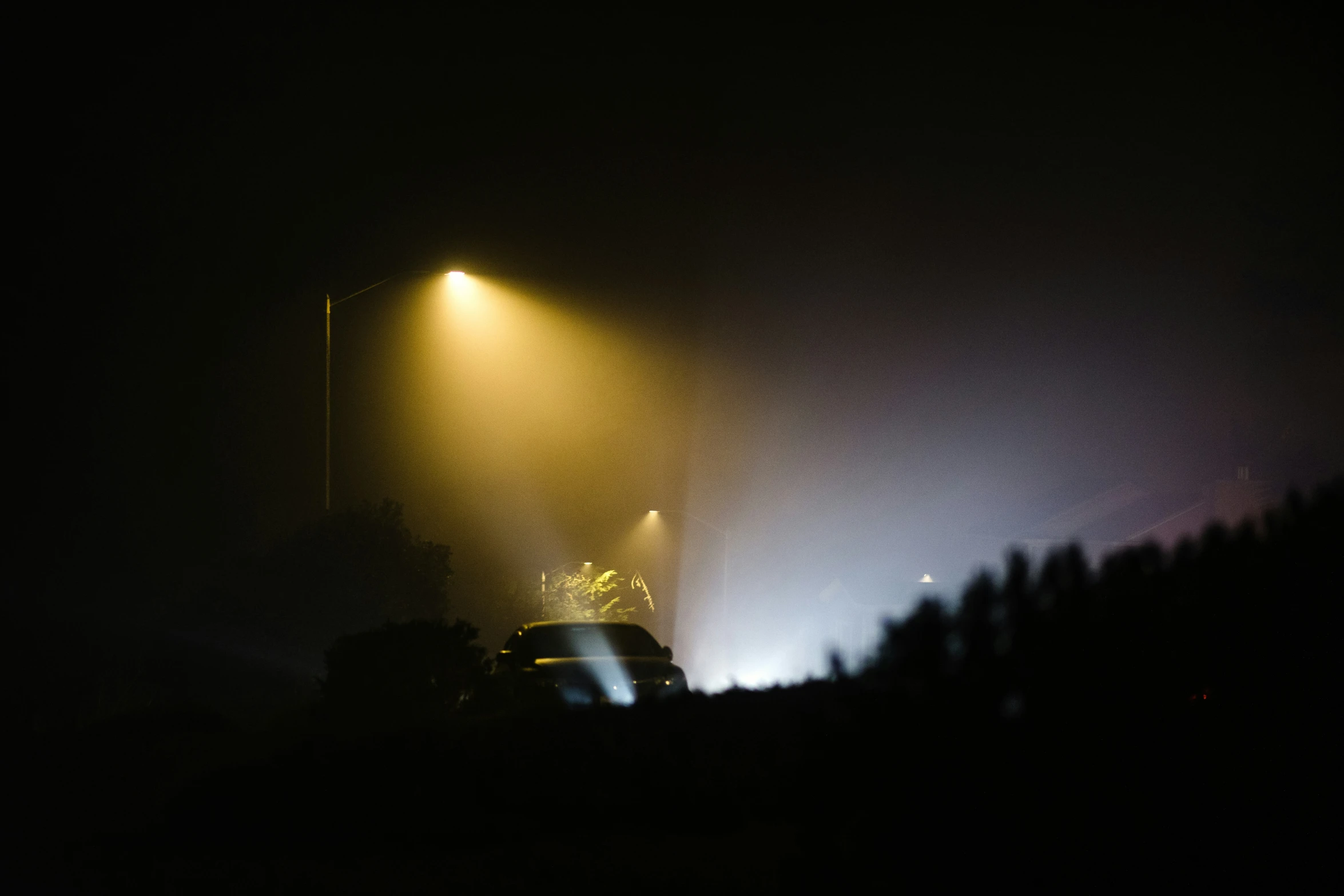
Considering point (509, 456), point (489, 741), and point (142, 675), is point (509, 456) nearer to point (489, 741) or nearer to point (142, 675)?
point (142, 675)

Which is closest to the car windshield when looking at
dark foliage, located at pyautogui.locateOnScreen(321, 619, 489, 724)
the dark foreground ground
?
dark foliage, located at pyautogui.locateOnScreen(321, 619, 489, 724)

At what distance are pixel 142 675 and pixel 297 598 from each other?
3525 mm

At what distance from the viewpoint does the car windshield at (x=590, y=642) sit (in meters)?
14.6

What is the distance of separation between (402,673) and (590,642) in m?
4.05

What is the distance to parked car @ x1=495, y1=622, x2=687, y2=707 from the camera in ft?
43.4

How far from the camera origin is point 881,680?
158 inches

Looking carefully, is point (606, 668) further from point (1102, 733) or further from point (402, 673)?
point (1102, 733)

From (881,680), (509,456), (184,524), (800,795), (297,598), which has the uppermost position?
(509,456)

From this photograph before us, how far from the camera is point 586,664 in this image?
1391 centimetres

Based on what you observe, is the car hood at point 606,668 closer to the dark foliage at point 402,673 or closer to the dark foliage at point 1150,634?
the dark foliage at point 402,673

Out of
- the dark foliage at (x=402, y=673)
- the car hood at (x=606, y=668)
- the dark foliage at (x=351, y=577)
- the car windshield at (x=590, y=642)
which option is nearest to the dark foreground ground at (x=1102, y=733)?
the dark foliage at (x=402, y=673)

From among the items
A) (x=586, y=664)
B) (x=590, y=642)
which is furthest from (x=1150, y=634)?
(x=590, y=642)

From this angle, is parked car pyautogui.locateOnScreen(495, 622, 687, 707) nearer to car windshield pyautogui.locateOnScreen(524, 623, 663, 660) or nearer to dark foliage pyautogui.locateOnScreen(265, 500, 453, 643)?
car windshield pyautogui.locateOnScreen(524, 623, 663, 660)

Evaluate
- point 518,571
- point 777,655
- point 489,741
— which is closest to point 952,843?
point 489,741
